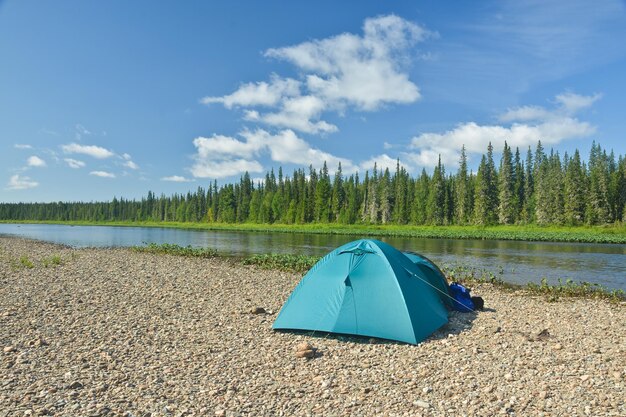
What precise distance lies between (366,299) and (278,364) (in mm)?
2789

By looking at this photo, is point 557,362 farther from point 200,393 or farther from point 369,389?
point 200,393

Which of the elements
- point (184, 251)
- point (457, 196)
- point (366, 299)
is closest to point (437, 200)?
point (457, 196)

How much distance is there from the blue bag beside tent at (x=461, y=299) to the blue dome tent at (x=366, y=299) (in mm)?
1650

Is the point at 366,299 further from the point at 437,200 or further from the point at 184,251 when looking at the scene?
the point at 437,200

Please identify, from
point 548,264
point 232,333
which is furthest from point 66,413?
point 548,264

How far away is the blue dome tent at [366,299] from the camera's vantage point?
30.5ft

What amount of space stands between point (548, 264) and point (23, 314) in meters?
30.4

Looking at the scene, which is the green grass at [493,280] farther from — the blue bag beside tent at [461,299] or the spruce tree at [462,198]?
the spruce tree at [462,198]

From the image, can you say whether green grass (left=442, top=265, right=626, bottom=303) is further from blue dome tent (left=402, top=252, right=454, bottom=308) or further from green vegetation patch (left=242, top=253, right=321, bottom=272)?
green vegetation patch (left=242, top=253, right=321, bottom=272)

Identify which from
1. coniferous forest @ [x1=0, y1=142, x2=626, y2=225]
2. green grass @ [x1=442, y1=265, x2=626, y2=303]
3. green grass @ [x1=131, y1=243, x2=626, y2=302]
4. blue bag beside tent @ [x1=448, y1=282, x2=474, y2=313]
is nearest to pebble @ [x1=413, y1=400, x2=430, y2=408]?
blue bag beside tent @ [x1=448, y1=282, x2=474, y2=313]

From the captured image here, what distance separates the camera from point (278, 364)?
7.84m

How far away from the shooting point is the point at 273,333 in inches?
390

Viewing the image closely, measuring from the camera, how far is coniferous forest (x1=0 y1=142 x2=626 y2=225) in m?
74.2

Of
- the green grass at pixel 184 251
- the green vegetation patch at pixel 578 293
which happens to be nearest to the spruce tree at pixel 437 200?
the green grass at pixel 184 251
